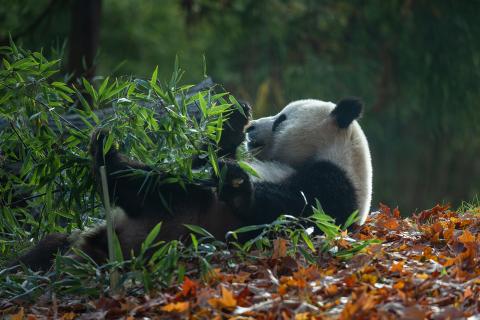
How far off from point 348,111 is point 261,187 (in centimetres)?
105

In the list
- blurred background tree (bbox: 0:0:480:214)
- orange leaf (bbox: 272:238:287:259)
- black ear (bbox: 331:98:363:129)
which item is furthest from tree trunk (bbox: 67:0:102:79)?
orange leaf (bbox: 272:238:287:259)

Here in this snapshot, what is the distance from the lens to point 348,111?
216 inches

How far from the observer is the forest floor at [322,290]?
3.53 m

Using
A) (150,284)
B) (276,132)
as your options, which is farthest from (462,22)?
(150,284)

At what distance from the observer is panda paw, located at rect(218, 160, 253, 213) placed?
4527 millimetres

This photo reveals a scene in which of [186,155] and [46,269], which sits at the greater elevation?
[186,155]

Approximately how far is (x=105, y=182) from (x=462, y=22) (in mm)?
10654

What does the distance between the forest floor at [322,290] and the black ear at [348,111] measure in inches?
41.4

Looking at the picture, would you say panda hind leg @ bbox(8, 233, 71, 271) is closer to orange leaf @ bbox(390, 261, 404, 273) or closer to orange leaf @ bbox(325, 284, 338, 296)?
orange leaf @ bbox(325, 284, 338, 296)

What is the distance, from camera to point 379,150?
1967cm

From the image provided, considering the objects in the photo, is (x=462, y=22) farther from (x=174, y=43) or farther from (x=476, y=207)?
(x=174, y=43)

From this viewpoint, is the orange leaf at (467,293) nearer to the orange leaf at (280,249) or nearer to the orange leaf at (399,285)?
the orange leaf at (399,285)

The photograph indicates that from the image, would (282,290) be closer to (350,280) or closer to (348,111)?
(350,280)

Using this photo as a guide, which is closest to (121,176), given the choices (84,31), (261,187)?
(261,187)
